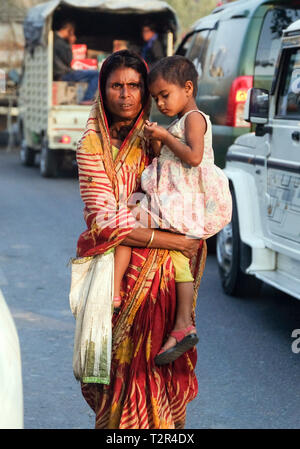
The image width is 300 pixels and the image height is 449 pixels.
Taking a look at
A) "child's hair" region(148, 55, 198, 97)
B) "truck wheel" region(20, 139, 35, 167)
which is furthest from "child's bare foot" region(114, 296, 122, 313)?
"truck wheel" region(20, 139, 35, 167)

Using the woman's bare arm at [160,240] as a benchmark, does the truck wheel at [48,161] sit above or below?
below

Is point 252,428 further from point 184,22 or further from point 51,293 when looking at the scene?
point 184,22

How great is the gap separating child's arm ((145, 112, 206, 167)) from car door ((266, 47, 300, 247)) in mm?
2570

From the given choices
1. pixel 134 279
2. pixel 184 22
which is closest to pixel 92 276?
pixel 134 279

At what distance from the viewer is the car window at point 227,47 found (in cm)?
841

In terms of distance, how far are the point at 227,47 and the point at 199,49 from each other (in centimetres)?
87

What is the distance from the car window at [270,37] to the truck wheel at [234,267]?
156 centimetres

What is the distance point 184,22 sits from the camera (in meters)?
31.6

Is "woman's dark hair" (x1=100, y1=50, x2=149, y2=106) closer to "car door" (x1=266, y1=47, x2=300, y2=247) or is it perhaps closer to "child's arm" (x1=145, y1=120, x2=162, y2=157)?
"child's arm" (x1=145, y1=120, x2=162, y2=157)

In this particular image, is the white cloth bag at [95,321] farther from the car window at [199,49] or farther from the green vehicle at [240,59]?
the car window at [199,49]

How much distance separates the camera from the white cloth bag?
3.29 meters

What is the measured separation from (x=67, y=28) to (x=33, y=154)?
308 cm

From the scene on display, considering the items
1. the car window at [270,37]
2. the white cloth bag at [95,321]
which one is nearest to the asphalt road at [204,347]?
the white cloth bag at [95,321]

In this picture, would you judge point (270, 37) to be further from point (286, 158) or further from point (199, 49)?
point (286, 158)
